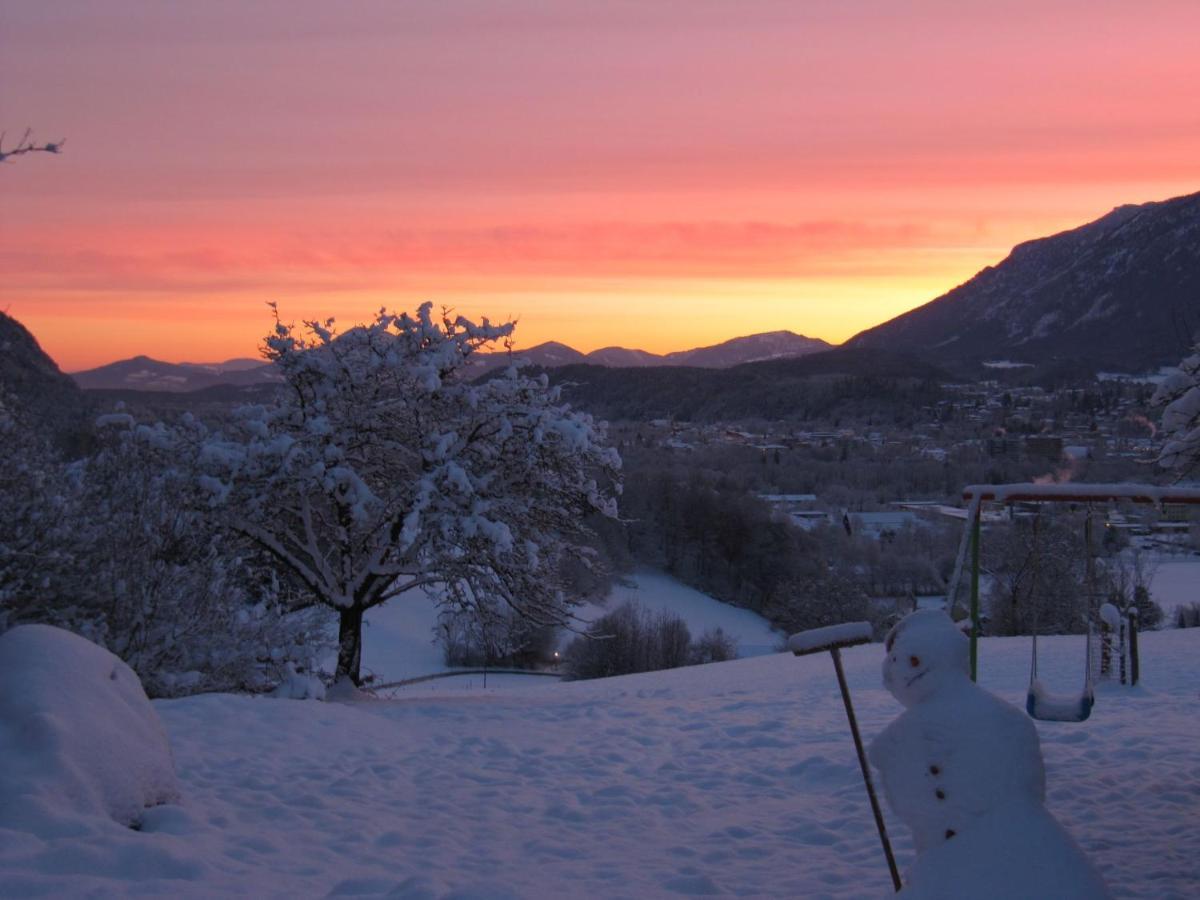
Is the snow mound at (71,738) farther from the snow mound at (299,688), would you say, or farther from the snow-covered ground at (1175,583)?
the snow-covered ground at (1175,583)

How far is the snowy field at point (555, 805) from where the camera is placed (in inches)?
224

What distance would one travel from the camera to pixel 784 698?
43.4 feet

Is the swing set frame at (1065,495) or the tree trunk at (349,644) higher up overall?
the swing set frame at (1065,495)

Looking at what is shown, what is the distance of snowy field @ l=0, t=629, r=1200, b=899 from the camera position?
18.6 feet

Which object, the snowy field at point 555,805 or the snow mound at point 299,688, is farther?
the snow mound at point 299,688

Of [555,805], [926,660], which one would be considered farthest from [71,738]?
[926,660]

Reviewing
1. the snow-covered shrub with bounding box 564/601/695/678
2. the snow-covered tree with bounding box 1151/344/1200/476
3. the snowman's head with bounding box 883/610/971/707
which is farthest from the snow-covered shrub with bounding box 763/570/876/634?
the snowman's head with bounding box 883/610/971/707

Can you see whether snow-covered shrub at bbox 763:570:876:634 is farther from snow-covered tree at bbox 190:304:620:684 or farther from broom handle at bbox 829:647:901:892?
broom handle at bbox 829:647:901:892

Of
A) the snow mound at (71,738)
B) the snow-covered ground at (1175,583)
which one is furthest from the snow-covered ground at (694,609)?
the snow mound at (71,738)

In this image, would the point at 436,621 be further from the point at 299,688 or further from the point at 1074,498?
the point at 1074,498

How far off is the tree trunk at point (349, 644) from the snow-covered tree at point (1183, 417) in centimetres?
1035

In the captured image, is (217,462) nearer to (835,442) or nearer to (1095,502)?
(1095,502)

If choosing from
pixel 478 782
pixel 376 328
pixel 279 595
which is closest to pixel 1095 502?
pixel 478 782

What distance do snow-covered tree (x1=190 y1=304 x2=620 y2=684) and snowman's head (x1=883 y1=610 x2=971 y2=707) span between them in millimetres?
8642
